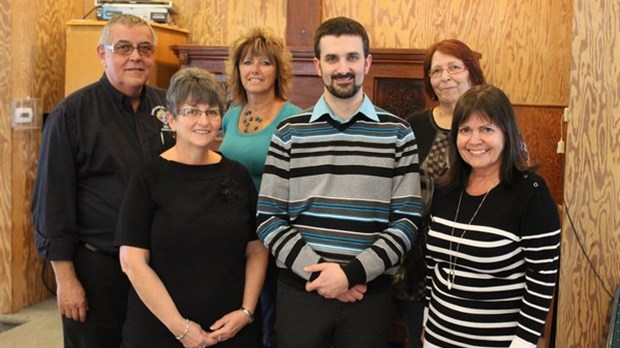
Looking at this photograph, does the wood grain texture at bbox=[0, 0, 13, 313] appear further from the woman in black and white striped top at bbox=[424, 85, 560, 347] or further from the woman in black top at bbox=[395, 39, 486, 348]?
the woman in black and white striped top at bbox=[424, 85, 560, 347]

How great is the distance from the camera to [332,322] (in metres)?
2.02

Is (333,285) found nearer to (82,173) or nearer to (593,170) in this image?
(82,173)

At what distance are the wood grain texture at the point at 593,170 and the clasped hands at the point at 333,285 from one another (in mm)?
1469

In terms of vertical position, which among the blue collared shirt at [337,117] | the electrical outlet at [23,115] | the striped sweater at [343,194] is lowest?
the striped sweater at [343,194]

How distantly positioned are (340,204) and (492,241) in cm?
47

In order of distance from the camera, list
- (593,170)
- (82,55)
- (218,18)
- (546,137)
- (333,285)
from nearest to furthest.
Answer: (333,285), (593,170), (546,137), (82,55), (218,18)

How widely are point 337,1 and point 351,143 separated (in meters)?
2.64

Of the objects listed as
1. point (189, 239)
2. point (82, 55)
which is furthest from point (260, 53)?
point (82, 55)

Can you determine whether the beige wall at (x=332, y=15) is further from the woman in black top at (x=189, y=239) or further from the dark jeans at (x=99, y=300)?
the dark jeans at (x=99, y=300)

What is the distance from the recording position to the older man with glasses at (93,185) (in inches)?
89.3

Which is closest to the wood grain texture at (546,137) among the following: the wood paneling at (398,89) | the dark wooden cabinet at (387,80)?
the wood paneling at (398,89)

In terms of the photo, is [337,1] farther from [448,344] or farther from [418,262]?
[448,344]

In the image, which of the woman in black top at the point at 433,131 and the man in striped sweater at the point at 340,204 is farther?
the woman in black top at the point at 433,131

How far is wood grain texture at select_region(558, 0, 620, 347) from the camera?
292cm
